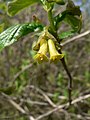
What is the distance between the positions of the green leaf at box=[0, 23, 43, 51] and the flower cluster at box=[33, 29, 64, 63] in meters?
0.07

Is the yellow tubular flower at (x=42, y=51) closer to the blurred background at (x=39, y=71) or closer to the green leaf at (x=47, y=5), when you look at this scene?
the green leaf at (x=47, y=5)

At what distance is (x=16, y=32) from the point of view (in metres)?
0.98

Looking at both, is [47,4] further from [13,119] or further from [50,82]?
[50,82]

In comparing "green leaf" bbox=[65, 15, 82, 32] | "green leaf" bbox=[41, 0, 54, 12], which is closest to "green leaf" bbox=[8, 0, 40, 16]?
"green leaf" bbox=[41, 0, 54, 12]

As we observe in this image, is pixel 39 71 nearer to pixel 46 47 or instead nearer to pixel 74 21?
pixel 74 21

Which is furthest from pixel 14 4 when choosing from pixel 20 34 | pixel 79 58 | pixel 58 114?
pixel 79 58

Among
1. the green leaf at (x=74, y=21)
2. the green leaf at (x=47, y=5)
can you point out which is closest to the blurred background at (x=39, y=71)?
the green leaf at (x=74, y=21)

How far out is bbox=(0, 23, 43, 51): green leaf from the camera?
96 cm

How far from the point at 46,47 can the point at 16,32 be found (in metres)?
0.13

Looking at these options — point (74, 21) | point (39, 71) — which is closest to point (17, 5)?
point (74, 21)

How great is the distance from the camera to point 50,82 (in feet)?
14.9

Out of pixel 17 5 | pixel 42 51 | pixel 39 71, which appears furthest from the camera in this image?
pixel 39 71

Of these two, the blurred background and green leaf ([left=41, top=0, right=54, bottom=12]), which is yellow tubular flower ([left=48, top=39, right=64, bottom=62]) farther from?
the blurred background

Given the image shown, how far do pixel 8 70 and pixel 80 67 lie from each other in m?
1.12
